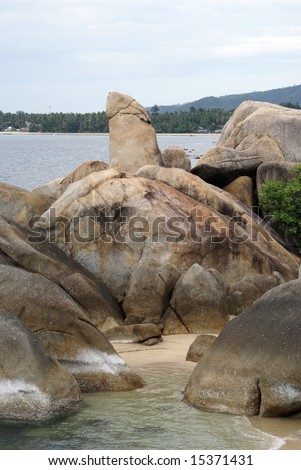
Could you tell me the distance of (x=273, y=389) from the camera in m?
12.3

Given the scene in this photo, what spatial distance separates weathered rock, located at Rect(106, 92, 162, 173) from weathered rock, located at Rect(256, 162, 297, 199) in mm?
2533

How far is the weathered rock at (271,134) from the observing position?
26.3 metres

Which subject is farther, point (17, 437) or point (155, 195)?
point (155, 195)

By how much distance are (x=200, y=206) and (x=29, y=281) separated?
678 cm

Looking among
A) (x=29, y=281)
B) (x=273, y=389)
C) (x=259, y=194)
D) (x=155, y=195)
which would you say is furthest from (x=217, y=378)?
(x=259, y=194)

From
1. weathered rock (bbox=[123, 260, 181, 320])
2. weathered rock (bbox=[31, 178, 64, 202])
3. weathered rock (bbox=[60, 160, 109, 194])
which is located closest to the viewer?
weathered rock (bbox=[123, 260, 181, 320])

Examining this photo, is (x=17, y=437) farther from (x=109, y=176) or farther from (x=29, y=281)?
(x=109, y=176)

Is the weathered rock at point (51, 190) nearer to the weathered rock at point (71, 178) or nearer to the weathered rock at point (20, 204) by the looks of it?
the weathered rock at point (71, 178)

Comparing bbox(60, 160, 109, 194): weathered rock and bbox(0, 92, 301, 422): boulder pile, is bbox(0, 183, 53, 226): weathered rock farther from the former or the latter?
bbox(60, 160, 109, 194): weathered rock

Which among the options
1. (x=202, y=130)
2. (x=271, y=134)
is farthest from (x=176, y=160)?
(x=202, y=130)

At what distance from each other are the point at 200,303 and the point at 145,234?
2416mm

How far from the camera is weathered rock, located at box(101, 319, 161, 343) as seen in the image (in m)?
16.6

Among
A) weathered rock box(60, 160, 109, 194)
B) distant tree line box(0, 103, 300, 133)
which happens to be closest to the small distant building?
distant tree line box(0, 103, 300, 133)

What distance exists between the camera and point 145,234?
63.0 ft
